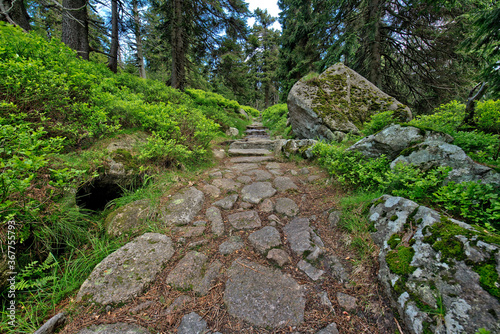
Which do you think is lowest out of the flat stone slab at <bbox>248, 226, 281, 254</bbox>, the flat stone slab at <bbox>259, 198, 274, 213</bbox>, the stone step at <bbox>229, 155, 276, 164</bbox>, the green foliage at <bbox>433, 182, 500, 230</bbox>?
the flat stone slab at <bbox>248, 226, 281, 254</bbox>

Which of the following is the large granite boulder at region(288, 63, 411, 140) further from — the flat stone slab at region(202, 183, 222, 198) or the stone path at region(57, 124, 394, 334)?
the flat stone slab at region(202, 183, 222, 198)

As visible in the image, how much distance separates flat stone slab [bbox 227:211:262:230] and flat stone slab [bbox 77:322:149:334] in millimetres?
1370

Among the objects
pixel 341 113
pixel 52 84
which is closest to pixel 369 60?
pixel 341 113

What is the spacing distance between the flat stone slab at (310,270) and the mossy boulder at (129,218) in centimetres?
204

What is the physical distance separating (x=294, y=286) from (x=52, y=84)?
14.3 ft

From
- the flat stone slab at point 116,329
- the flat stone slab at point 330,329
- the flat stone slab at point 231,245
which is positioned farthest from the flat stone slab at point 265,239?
the flat stone slab at point 116,329

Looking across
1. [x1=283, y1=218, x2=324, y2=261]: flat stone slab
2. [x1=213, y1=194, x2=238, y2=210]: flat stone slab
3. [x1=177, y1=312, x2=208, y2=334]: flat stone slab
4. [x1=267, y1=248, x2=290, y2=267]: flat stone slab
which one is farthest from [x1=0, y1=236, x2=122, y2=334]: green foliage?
[x1=283, y1=218, x2=324, y2=261]: flat stone slab

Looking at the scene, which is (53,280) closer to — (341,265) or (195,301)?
(195,301)

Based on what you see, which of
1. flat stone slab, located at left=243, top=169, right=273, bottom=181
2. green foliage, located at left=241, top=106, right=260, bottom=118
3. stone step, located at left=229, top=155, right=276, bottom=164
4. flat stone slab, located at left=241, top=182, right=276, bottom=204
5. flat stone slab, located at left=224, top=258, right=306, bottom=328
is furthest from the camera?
green foliage, located at left=241, top=106, right=260, bottom=118

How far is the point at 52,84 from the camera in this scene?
2.73 metres

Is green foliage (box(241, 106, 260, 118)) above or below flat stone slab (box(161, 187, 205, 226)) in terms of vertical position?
above

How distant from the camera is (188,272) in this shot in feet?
5.90

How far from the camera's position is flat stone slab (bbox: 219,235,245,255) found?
6.88 feet

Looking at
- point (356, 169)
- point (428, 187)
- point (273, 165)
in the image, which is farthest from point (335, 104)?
point (428, 187)
